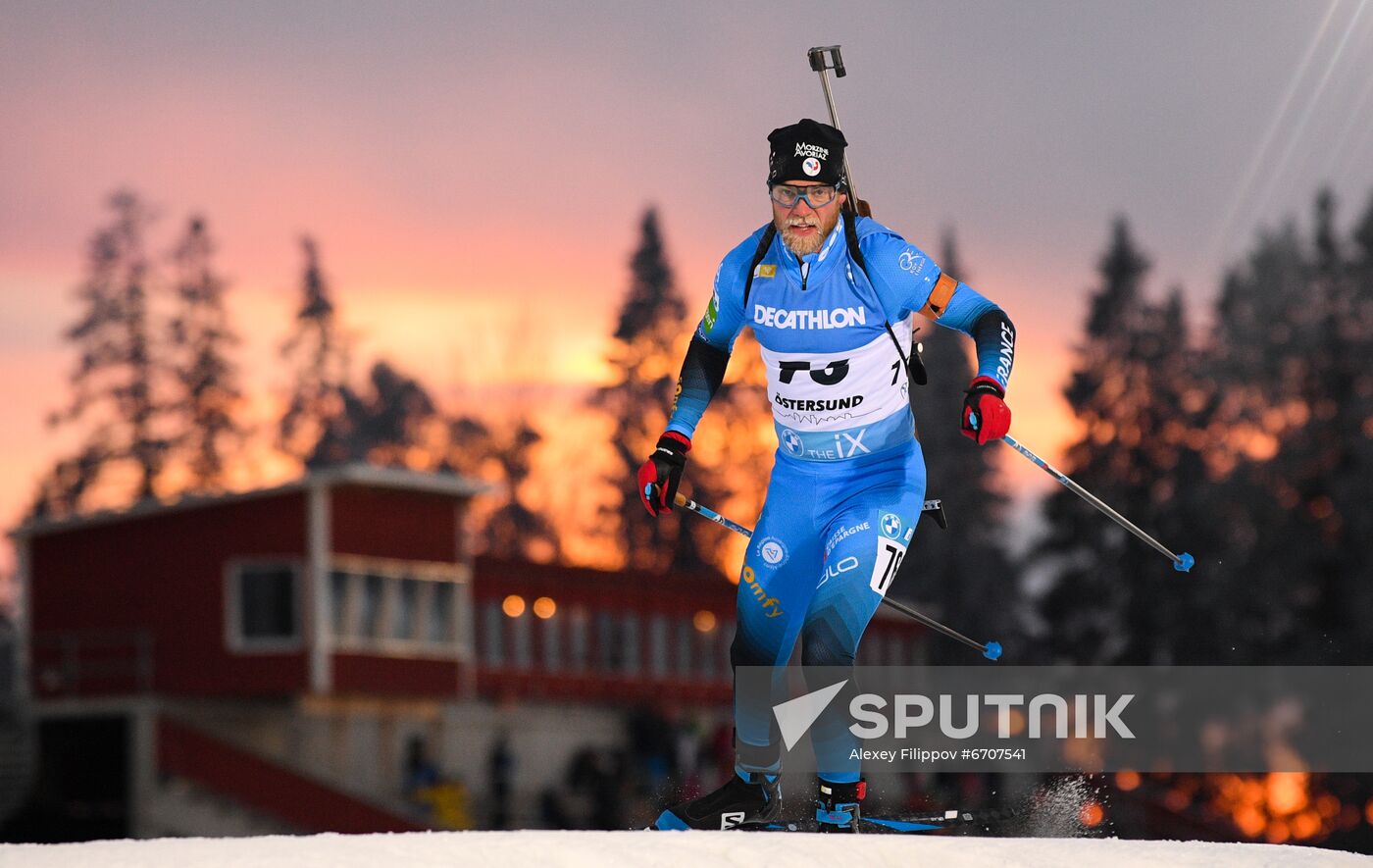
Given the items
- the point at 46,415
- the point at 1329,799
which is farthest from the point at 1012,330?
the point at 46,415

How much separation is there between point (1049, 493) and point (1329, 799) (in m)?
10.1

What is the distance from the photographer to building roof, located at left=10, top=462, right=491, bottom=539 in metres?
31.4

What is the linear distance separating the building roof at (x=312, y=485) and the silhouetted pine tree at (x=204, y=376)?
1805 cm

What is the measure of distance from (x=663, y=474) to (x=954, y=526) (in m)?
44.1

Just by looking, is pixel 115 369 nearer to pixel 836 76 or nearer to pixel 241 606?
pixel 241 606

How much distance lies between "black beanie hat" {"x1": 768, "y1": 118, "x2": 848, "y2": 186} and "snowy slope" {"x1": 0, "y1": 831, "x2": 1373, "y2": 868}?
2450 millimetres

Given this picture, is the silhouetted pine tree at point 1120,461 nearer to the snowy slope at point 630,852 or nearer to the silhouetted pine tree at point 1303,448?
the silhouetted pine tree at point 1303,448

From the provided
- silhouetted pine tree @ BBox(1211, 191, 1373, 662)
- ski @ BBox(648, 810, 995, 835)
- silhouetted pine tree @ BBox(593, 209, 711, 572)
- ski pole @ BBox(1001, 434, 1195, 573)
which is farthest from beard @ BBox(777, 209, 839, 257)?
silhouetted pine tree @ BBox(593, 209, 711, 572)

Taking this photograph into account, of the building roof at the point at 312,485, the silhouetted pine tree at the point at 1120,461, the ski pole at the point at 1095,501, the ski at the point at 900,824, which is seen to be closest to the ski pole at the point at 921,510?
the ski pole at the point at 1095,501

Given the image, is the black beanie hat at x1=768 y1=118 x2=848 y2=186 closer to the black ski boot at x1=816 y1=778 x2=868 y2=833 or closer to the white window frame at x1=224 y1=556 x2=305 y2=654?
the black ski boot at x1=816 y1=778 x2=868 y2=833

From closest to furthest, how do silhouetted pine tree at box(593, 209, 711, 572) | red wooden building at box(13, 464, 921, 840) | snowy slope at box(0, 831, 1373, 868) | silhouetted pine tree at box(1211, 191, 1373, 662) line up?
snowy slope at box(0, 831, 1373, 868), red wooden building at box(13, 464, 921, 840), silhouetted pine tree at box(1211, 191, 1373, 662), silhouetted pine tree at box(593, 209, 711, 572)

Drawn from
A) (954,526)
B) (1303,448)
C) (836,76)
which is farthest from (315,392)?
(836,76)

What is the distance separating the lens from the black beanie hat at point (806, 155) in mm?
7617

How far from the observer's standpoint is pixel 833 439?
7.76m
